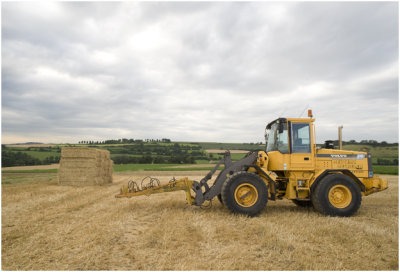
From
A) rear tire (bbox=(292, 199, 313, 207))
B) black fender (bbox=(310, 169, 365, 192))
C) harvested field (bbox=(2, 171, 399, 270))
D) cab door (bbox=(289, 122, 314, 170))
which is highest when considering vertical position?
cab door (bbox=(289, 122, 314, 170))

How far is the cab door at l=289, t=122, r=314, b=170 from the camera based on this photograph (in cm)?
752

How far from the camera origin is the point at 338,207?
727cm

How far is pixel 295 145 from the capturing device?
298 inches

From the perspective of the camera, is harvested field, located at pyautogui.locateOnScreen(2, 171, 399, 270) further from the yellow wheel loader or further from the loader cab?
the loader cab

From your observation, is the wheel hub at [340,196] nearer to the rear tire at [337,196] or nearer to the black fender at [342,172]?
the rear tire at [337,196]

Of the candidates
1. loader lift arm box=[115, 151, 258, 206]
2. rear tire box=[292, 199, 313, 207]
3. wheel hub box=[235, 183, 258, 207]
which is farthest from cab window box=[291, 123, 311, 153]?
rear tire box=[292, 199, 313, 207]

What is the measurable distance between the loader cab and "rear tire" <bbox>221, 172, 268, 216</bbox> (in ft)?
3.07

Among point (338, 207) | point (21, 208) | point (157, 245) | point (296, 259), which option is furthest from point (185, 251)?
point (21, 208)

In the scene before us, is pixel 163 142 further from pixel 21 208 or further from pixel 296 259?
pixel 296 259

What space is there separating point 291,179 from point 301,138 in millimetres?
1181

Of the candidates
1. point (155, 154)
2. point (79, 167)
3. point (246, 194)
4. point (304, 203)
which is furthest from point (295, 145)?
point (155, 154)

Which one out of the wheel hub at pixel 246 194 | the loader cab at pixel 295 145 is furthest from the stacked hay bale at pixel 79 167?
the loader cab at pixel 295 145

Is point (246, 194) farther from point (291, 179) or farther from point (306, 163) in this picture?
point (306, 163)

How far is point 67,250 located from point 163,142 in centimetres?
4745
